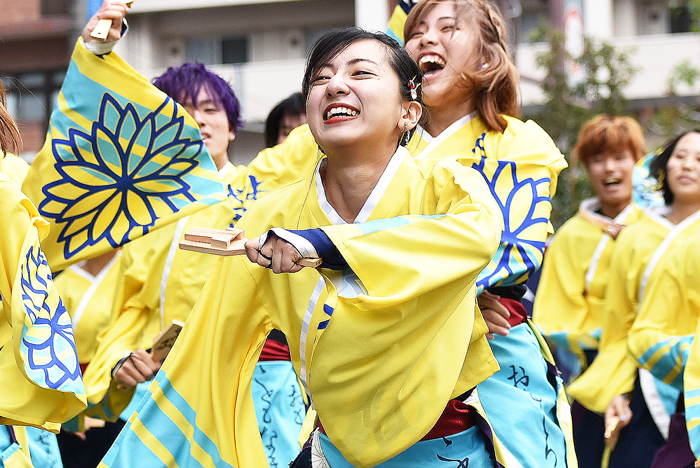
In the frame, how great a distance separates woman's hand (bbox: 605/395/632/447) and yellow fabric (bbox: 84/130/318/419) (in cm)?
179

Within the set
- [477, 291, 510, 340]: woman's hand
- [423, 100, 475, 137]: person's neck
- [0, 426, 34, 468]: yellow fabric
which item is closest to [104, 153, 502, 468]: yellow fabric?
[477, 291, 510, 340]: woman's hand

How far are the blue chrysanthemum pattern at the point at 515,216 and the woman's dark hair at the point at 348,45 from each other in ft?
1.95

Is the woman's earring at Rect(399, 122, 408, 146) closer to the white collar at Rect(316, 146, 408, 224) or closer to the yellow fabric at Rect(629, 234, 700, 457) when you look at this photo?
the white collar at Rect(316, 146, 408, 224)

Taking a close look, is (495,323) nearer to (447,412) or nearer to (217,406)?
(447,412)

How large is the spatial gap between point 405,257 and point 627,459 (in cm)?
309

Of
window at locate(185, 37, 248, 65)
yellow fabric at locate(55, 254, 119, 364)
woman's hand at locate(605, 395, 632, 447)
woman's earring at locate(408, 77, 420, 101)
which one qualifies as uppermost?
window at locate(185, 37, 248, 65)

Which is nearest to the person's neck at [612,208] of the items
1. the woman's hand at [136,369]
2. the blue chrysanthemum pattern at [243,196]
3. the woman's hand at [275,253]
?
the blue chrysanthemum pattern at [243,196]

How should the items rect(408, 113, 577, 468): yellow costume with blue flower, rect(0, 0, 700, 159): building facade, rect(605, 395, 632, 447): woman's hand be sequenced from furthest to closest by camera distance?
rect(0, 0, 700, 159): building facade < rect(605, 395, 632, 447): woman's hand < rect(408, 113, 577, 468): yellow costume with blue flower

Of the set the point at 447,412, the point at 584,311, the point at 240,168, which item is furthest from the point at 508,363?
the point at 584,311

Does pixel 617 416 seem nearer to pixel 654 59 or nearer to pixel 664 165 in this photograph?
pixel 664 165

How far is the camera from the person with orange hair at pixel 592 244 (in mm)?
6195

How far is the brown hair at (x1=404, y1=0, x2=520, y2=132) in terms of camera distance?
11.4 feet

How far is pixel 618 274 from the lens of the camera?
530 cm

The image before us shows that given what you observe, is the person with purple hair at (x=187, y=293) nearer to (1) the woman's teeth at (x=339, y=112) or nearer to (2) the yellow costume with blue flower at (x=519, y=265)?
(2) the yellow costume with blue flower at (x=519, y=265)
